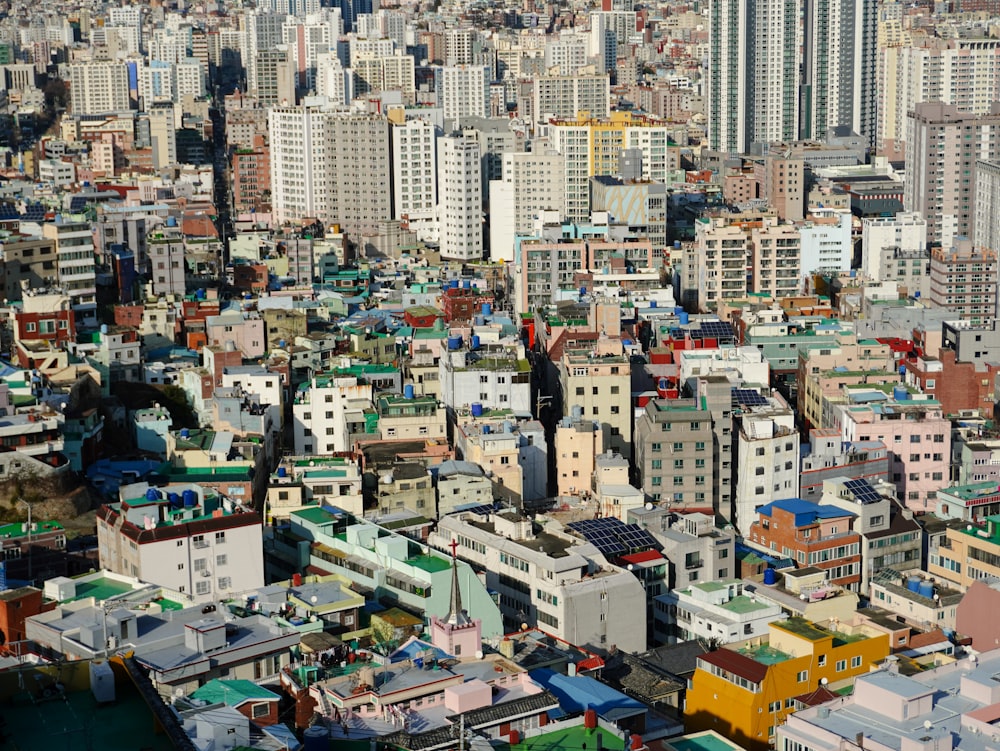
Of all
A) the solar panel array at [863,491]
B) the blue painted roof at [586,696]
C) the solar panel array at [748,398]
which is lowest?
the blue painted roof at [586,696]

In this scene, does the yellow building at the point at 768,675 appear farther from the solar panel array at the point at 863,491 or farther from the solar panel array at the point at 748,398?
the solar panel array at the point at 748,398

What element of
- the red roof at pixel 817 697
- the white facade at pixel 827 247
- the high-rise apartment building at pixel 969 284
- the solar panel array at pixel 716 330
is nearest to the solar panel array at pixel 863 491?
the red roof at pixel 817 697

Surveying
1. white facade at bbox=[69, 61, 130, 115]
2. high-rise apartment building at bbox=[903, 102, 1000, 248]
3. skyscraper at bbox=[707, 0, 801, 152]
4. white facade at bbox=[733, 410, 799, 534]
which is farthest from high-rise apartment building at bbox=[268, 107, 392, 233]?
white facade at bbox=[69, 61, 130, 115]

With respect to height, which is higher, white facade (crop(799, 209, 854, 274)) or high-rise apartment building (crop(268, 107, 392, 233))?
high-rise apartment building (crop(268, 107, 392, 233))

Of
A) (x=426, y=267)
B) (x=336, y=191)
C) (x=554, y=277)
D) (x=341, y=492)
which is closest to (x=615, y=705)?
(x=341, y=492)

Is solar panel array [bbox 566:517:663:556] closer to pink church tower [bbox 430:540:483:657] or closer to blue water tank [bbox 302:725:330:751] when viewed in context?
pink church tower [bbox 430:540:483:657]

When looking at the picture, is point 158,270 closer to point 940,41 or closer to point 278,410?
point 278,410

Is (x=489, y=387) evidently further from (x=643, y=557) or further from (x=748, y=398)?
(x=643, y=557)
